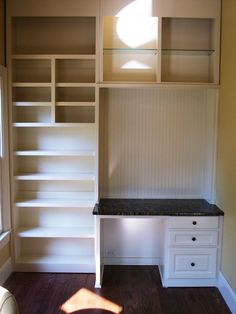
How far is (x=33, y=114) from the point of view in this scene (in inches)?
123

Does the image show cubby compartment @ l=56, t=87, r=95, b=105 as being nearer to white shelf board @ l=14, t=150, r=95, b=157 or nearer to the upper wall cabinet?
the upper wall cabinet

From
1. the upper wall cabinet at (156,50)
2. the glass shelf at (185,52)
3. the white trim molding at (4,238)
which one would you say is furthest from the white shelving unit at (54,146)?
the glass shelf at (185,52)

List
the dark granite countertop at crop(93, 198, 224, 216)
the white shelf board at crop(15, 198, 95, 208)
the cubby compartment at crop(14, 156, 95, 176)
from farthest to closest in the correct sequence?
the cubby compartment at crop(14, 156, 95, 176), the white shelf board at crop(15, 198, 95, 208), the dark granite countertop at crop(93, 198, 224, 216)

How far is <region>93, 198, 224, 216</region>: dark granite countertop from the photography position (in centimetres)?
272

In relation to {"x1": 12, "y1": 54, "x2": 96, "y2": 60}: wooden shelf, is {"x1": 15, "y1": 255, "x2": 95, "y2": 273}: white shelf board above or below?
below

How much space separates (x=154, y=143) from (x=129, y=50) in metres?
1.00

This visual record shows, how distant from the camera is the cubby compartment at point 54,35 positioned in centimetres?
304

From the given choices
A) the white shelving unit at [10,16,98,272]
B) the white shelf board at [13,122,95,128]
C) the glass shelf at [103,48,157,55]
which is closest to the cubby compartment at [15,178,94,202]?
the white shelving unit at [10,16,98,272]

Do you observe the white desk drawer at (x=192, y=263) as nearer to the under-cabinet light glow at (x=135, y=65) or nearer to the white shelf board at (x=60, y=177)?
the white shelf board at (x=60, y=177)

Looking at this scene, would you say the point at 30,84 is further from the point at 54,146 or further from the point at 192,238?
the point at 192,238

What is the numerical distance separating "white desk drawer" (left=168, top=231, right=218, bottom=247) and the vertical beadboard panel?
0.52m

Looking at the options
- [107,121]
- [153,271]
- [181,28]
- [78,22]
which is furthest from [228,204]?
[78,22]

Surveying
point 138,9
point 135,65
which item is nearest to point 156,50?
point 135,65

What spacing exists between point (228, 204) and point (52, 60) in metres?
2.13
